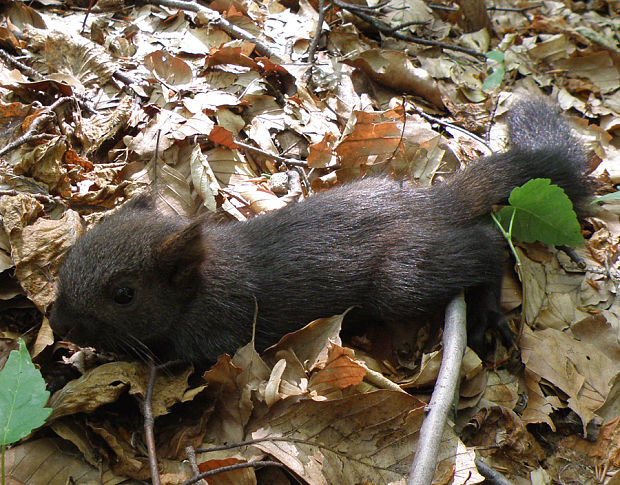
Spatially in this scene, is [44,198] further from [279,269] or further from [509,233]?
[509,233]

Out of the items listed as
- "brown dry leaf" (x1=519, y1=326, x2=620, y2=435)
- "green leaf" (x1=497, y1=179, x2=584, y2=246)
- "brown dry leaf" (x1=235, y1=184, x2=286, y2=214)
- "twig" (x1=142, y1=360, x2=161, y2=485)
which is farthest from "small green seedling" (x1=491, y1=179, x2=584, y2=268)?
"twig" (x1=142, y1=360, x2=161, y2=485)

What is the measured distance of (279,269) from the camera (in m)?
3.52

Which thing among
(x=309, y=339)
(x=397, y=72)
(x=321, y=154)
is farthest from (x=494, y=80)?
(x=309, y=339)

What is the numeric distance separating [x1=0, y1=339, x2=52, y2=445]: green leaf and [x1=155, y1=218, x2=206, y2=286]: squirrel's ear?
110cm

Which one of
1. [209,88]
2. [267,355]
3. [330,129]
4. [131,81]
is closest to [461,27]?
[330,129]

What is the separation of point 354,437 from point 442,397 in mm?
486

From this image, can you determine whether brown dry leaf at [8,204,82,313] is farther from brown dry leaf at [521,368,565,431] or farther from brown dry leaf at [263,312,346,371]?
brown dry leaf at [521,368,565,431]

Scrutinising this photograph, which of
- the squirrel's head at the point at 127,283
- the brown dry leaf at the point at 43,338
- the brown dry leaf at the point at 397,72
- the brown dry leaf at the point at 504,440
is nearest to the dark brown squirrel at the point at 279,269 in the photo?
the squirrel's head at the point at 127,283

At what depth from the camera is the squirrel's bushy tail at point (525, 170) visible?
3902 millimetres

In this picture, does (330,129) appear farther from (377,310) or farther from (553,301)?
(553,301)

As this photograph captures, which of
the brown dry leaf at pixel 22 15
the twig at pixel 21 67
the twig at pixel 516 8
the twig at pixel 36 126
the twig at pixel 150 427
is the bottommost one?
the twig at pixel 150 427

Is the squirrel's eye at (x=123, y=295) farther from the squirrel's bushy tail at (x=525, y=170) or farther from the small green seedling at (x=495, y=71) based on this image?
the small green seedling at (x=495, y=71)

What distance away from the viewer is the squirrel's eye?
3184 millimetres

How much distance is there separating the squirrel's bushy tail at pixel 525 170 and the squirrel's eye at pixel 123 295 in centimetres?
214
